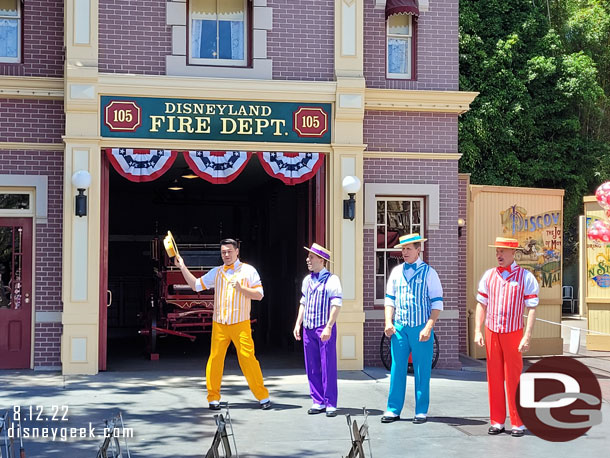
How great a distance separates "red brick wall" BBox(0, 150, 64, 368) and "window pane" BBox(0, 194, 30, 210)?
339 millimetres

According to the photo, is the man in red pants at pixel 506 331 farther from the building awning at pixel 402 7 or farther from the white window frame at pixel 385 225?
the building awning at pixel 402 7

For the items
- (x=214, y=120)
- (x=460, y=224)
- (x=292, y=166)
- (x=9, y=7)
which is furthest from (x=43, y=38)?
(x=460, y=224)

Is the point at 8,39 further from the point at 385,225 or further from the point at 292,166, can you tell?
the point at 385,225

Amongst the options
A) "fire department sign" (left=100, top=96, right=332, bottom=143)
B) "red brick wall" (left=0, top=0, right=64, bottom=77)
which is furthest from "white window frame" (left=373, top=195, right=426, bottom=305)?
"red brick wall" (left=0, top=0, right=64, bottom=77)

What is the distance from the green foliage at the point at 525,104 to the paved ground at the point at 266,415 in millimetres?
14502

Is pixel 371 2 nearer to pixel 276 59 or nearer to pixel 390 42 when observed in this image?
pixel 390 42

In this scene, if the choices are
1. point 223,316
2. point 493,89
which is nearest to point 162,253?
point 223,316

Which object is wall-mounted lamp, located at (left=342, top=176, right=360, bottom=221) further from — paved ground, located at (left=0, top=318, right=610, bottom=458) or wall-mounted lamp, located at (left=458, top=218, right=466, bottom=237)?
wall-mounted lamp, located at (left=458, top=218, right=466, bottom=237)

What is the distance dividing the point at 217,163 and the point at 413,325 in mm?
4790

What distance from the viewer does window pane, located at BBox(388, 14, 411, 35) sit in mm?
13766

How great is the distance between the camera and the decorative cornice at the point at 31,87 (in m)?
12.6

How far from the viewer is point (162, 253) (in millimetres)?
15867

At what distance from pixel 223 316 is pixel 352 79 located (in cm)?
478

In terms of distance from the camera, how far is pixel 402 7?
1334 cm
